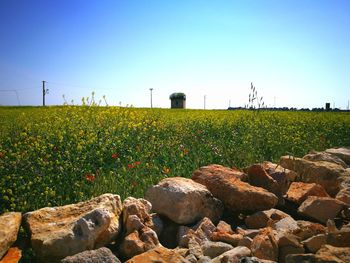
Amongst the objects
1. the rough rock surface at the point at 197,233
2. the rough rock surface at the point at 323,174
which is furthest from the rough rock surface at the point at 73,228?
the rough rock surface at the point at 323,174

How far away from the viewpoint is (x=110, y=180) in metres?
5.91

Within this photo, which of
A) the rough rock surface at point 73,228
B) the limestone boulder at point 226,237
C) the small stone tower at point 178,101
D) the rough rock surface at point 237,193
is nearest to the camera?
the rough rock surface at point 73,228

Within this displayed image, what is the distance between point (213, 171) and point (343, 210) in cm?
183

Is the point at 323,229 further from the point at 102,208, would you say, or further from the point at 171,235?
the point at 102,208

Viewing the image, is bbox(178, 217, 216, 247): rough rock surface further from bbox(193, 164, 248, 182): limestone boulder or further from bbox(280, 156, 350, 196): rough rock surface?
bbox(280, 156, 350, 196): rough rock surface

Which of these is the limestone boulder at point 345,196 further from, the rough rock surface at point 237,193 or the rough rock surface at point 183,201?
the rough rock surface at point 183,201

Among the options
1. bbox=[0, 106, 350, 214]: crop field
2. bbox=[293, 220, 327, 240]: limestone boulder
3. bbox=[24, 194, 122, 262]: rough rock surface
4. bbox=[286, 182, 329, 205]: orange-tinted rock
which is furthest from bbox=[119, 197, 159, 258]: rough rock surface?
bbox=[286, 182, 329, 205]: orange-tinted rock

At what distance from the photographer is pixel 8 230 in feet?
11.9

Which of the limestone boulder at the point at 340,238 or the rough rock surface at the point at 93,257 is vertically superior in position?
the limestone boulder at the point at 340,238

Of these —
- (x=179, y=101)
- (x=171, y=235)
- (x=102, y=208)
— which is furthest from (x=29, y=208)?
(x=179, y=101)

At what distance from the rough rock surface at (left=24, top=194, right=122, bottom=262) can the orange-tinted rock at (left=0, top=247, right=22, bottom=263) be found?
20cm

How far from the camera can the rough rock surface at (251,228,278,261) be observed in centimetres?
324

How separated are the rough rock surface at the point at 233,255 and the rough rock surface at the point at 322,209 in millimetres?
1562

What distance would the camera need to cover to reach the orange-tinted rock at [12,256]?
3.50 meters
